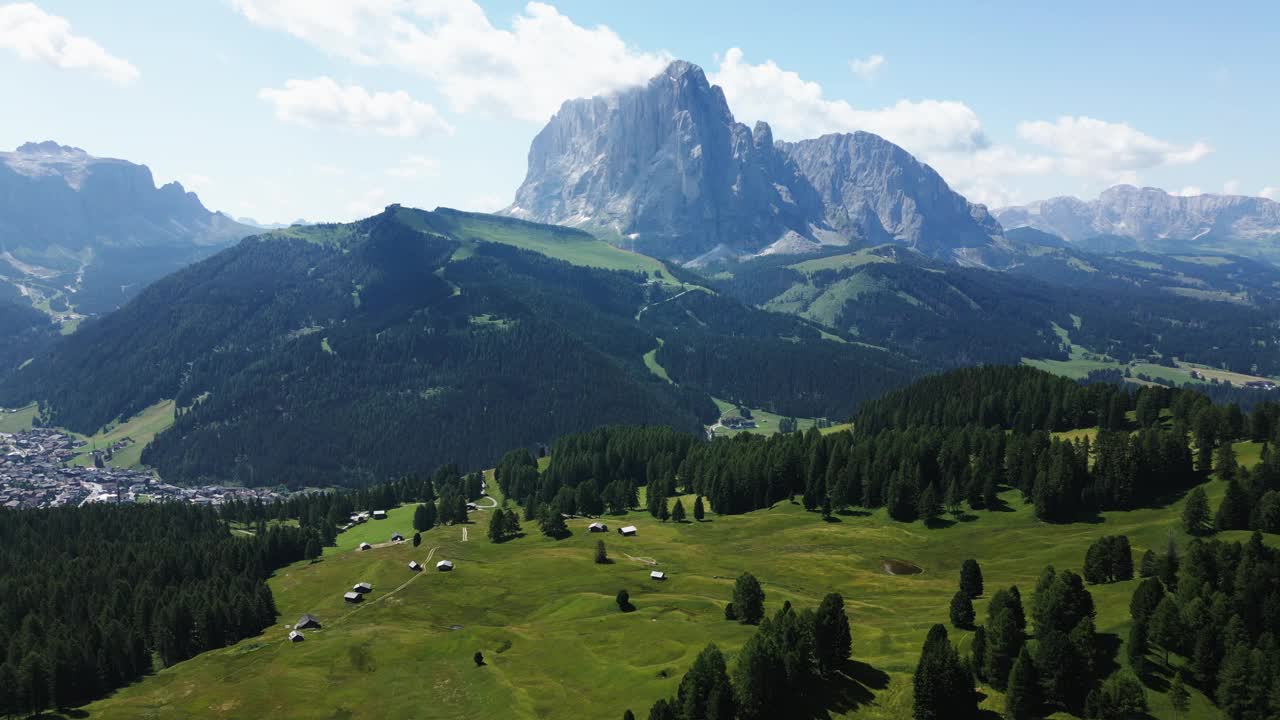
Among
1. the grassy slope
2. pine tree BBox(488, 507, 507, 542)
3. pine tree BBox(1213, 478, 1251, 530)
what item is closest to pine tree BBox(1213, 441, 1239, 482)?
the grassy slope

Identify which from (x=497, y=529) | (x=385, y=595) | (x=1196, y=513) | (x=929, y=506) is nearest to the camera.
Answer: (x=1196, y=513)

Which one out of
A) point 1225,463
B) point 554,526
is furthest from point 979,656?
point 554,526

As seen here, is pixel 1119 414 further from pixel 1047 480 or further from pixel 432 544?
pixel 432 544

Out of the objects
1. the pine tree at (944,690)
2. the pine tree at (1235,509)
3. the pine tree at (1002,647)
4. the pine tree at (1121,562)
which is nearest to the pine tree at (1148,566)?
the pine tree at (1121,562)

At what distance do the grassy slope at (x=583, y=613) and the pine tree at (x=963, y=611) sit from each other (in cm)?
253

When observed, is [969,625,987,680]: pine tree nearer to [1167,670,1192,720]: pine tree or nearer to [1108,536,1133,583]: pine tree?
[1167,670,1192,720]: pine tree

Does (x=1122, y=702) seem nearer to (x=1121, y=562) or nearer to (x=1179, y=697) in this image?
(x=1179, y=697)

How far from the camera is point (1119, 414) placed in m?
194

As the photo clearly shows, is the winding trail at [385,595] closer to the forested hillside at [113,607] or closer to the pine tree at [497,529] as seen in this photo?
the forested hillside at [113,607]

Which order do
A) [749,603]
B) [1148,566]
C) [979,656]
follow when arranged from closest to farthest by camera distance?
[979,656] < [1148,566] < [749,603]

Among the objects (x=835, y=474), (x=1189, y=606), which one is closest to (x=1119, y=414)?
(x=835, y=474)

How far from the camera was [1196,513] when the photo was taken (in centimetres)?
13450

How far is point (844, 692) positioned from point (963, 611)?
2238cm

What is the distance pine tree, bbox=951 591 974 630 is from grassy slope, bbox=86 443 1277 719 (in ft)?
8.29
